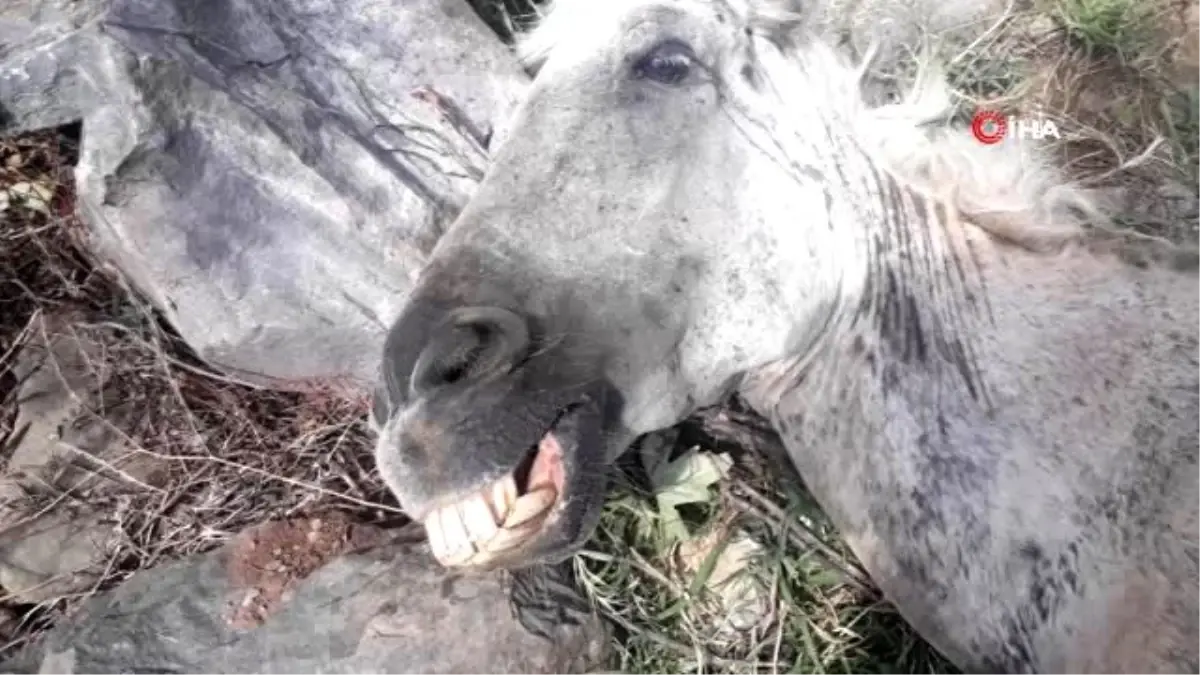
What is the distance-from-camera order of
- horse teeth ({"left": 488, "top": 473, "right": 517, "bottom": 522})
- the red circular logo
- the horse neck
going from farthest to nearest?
the red circular logo < the horse neck < horse teeth ({"left": 488, "top": 473, "right": 517, "bottom": 522})

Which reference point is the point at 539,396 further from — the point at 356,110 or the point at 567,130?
the point at 356,110

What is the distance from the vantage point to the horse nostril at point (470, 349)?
69.1 inches

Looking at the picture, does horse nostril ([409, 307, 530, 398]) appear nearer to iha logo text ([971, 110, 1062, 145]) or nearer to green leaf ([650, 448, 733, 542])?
iha logo text ([971, 110, 1062, 145])

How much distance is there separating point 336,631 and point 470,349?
3.60 ft

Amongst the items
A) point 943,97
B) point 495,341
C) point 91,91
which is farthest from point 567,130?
point 91,91

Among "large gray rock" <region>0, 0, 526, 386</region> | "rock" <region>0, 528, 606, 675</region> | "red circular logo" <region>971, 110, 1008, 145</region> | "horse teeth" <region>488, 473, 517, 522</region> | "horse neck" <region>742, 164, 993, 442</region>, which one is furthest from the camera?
"large gray rock" <region>0, 0, 526, 386</region>

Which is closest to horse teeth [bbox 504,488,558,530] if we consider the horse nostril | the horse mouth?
the horse mouth

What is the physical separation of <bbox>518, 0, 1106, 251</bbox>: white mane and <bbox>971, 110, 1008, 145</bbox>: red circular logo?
0.10 m

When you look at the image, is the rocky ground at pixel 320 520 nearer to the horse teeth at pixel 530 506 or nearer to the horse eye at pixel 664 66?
the horse teeth at pixel 530 506

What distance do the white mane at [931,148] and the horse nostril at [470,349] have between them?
65 cm

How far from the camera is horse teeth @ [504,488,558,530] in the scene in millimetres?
1883

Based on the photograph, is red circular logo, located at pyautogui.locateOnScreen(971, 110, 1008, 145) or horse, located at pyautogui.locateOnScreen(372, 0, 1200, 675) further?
red circular logo, located at pyautogui.locateOnScreen(971, 110, 1008, 145)

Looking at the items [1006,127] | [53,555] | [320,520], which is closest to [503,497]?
[320,520]

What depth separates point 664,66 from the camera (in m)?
2.10
